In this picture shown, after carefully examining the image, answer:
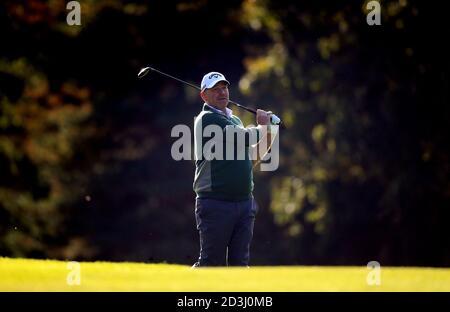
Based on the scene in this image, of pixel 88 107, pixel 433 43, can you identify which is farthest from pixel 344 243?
pixel 88 107

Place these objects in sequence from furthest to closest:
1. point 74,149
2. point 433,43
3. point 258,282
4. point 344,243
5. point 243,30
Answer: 1. point 74,149
2. point 243,30
3. point 344,243
4. point 433,43
5. point 258,282

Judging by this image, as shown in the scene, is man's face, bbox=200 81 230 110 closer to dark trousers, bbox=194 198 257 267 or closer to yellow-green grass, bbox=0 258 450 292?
dark trousers, bbox=194 198 257 267

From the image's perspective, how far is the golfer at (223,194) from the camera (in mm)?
6230

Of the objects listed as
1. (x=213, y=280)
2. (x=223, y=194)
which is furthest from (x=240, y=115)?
(x=213, y=280)

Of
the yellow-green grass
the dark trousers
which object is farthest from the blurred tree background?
the yellow-green grass

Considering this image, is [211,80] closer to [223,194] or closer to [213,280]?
[223,194]

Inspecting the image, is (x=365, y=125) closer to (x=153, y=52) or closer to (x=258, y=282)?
(x=153, y=52)

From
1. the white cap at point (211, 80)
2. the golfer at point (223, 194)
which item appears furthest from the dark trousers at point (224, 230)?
the white cap at point (211, 80)

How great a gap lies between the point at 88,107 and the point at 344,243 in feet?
27.0

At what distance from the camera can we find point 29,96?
942 inches

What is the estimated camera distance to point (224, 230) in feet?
20.6

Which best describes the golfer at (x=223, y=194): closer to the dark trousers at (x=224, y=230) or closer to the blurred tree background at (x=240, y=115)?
the dark trousers at (x=224, y=230)

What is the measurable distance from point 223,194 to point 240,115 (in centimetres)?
1153

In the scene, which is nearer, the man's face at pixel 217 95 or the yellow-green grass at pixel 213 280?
the yellow-green grass at pixel 213 280
